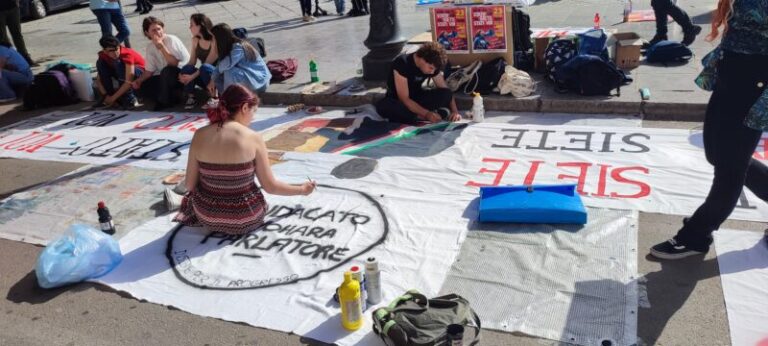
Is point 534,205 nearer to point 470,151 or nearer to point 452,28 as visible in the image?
point 470,151

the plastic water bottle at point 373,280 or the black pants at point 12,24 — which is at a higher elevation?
the black pants at point 12,24

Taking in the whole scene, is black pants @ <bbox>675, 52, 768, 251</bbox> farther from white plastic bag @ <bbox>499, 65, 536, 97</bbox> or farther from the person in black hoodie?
the person in black hoodie

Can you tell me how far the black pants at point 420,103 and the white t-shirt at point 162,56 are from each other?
3.04 m

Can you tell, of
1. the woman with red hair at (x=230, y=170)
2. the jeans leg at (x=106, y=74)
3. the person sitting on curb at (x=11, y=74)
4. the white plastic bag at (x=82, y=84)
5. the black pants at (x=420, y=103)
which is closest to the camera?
the woman with red hair at (x=230, y=170)

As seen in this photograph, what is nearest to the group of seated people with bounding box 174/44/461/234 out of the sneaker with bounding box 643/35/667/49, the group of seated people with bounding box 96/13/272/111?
the group of seated people with bounding box 96/13/272/111

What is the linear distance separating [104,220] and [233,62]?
9.81 ft

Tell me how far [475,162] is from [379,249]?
1.58 meters

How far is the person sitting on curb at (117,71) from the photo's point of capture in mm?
7836

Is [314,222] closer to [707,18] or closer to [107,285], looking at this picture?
[107,285]

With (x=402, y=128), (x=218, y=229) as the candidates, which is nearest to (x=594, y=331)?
(x=218, y=229)

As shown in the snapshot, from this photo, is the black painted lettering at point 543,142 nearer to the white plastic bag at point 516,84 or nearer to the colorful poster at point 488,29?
the white plastic bag at point 516,84

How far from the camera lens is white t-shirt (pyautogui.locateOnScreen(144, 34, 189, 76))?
774 cm

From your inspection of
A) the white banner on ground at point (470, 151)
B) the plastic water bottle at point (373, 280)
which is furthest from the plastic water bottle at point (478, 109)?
the plastic water bottle at point (373, 280)

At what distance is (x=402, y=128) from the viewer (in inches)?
243
